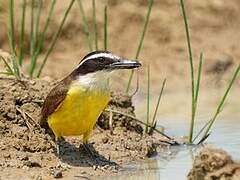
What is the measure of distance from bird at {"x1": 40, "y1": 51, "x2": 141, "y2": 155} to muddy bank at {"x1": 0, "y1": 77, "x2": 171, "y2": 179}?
0.23 metres

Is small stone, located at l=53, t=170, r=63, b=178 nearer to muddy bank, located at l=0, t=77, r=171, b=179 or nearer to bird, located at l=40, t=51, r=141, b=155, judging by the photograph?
muddy bank, located at l=0, t=77, r=171, b=179

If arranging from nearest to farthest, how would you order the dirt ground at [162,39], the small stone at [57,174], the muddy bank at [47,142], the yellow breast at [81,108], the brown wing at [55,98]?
the small stone at [57,174]
the muddy bank at [47,142]
the yellow breast at [81,108]
the brown wing at [55,98]
the dirt ground at [162,39]

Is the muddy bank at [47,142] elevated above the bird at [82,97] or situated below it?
below

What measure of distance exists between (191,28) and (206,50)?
0.59 meters

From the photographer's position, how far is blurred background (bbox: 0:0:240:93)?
1393 centimetres

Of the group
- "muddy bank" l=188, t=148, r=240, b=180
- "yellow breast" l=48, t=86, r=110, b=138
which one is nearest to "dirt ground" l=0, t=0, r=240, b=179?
"yellow breast" l=48, t=86, r=110, b=138

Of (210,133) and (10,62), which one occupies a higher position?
(10,62)

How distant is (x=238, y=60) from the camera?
14.2m

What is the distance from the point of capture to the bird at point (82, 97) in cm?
818

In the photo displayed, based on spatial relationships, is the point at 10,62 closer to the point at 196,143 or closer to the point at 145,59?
the point at 196,143

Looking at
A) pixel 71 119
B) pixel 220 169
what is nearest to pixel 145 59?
pixel 71 119

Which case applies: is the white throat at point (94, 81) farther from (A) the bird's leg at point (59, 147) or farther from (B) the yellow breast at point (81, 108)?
(A) the bird's leg at point (59, 147)

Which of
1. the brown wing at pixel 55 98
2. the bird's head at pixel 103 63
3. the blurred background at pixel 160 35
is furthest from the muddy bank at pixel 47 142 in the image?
the blurred background at pixel 160 35

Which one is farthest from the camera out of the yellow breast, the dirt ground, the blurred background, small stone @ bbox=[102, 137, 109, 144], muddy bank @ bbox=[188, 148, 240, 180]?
the blurred background
